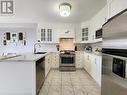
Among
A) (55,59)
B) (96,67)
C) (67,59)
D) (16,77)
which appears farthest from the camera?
(55,59)

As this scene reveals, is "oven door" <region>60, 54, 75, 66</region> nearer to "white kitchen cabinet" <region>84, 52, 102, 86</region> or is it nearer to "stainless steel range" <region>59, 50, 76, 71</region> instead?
"stainless steel range" <region>59, 50, 76, 71</region>

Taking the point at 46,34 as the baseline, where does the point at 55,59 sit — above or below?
below

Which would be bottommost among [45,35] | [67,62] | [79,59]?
[67,62]

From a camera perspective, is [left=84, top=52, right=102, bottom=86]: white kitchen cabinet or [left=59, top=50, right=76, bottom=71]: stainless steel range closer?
[left=84, top=52, right=102, bottom=86]: white kitchen cabinet

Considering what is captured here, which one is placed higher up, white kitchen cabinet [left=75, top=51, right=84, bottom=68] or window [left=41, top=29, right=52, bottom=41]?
window [left=41, top=29, right=52, bottom=41]

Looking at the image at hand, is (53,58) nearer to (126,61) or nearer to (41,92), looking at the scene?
(41,92)

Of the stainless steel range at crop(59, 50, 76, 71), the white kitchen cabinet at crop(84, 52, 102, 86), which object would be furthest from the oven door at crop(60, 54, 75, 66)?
the white kitchen cabinet at crop(84, 52, 102, 86)

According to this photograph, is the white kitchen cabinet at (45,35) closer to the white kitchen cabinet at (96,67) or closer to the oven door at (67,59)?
the oven door at (67,59)

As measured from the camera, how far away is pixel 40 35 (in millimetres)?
6875

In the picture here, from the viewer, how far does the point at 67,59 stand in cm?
654

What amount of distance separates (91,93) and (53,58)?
3494 millimetres

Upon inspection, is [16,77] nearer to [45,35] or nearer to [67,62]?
[67,62]

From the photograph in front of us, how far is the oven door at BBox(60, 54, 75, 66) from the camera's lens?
654cm

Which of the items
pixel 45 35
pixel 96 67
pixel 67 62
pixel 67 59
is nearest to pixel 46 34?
pixel 45 35
